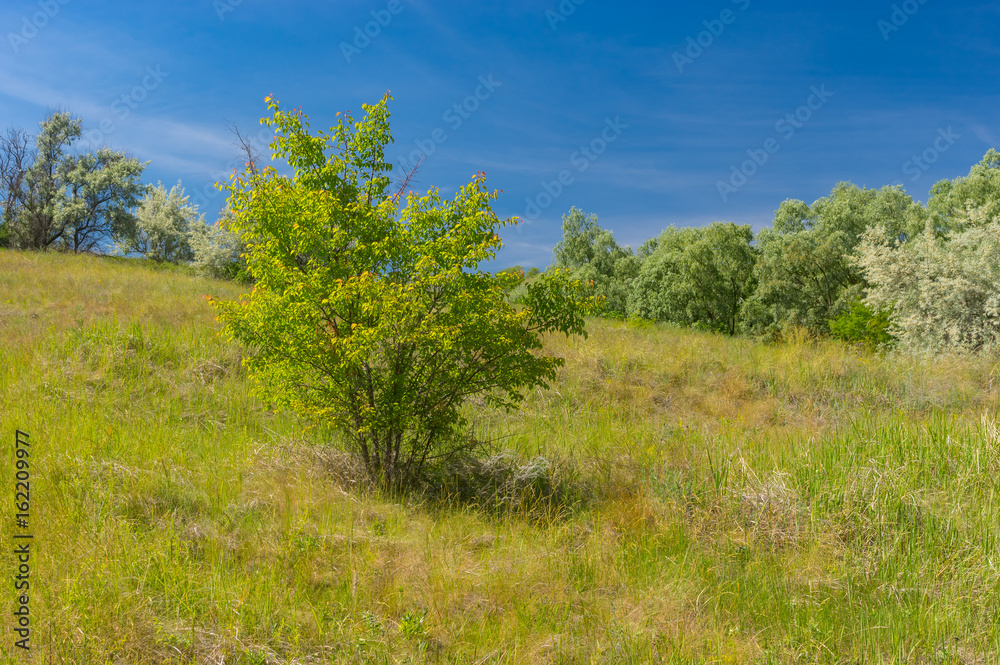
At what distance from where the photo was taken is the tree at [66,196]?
35.9 meters

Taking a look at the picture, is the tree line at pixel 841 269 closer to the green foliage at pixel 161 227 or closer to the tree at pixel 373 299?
the tree at pixel 373 299

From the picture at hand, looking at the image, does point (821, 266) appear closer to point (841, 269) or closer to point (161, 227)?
point (841, 269)

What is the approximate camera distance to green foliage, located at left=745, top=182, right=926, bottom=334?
36.5m

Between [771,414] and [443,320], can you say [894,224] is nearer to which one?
[771,414]

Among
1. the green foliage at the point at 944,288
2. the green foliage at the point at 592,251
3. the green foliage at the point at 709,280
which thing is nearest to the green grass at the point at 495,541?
the green foliage at the point at 944,288

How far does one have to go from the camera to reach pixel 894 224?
3891 centimetres

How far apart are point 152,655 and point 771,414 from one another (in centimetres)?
1067

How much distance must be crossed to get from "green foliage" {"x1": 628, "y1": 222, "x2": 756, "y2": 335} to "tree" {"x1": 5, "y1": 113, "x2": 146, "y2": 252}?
37.2 meters

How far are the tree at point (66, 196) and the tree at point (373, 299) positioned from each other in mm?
36769

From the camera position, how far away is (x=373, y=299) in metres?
6.05

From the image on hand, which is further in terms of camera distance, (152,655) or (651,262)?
(651,262)

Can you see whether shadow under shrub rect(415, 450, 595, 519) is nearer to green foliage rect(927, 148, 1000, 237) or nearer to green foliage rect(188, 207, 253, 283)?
green foliage rect(188, 207, 253, 283)

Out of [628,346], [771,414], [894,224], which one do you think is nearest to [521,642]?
[771,414]

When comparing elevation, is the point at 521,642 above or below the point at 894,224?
below
